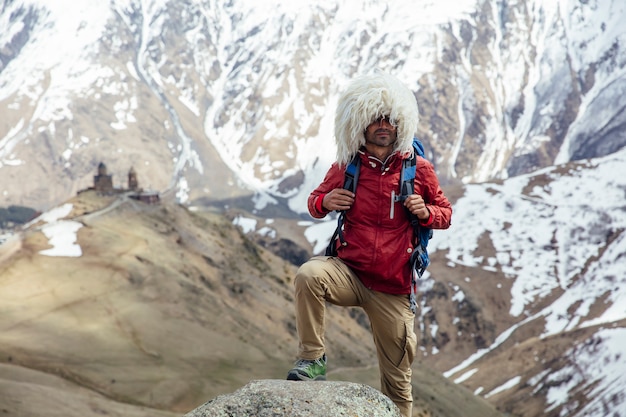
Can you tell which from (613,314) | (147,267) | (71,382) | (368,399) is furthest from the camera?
(613,314)

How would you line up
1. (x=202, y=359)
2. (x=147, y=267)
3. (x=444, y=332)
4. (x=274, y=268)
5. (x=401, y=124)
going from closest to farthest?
(x=401, y=124), (x=202, y=359), (x=147, y=267), (x=274, y=268), (x=444, y=332)

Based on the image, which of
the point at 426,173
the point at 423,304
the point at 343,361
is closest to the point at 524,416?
the point at 343,361

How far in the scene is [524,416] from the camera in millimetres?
70562

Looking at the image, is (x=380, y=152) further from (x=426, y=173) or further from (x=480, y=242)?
(x=480, y=242)

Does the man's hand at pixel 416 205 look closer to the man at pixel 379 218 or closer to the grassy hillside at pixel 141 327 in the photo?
the man at pixel 379 218

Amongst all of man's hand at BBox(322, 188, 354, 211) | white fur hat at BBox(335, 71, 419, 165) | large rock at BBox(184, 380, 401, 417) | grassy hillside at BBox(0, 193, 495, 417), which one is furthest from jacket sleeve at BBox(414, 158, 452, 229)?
grassy hillside at BBox(0, 193, 495, 417)

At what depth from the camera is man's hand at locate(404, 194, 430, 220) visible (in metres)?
8.95

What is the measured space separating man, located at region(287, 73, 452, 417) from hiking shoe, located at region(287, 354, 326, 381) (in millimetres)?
12

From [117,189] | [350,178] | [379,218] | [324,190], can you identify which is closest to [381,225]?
[379,218]

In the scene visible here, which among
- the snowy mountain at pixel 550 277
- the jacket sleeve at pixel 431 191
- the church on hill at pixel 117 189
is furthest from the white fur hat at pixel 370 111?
the church on hill at pixel 117 189

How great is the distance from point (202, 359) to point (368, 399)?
28.6 meters

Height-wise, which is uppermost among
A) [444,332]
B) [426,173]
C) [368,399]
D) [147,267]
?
[426,173]

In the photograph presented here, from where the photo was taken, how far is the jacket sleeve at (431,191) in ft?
30.3

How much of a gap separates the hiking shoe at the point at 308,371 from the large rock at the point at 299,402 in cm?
22
